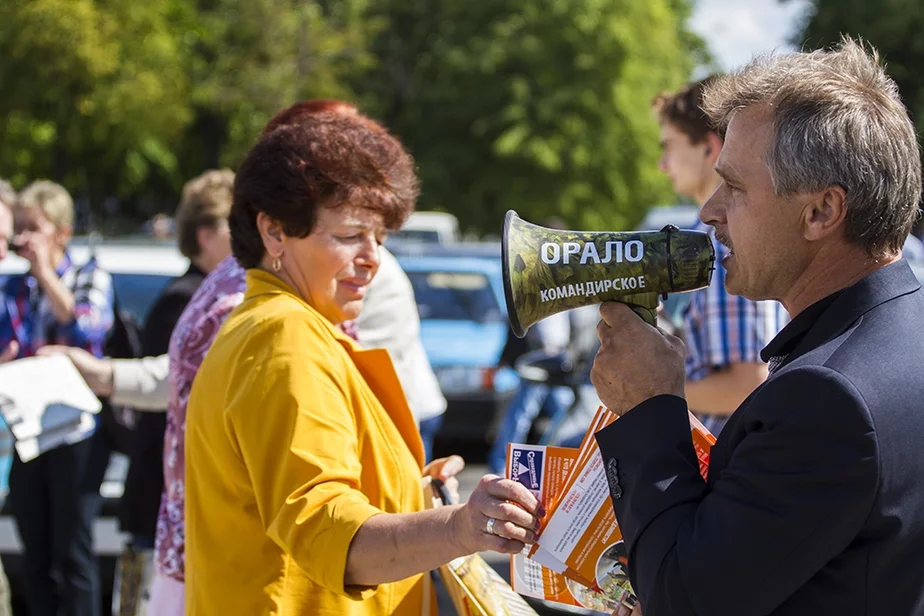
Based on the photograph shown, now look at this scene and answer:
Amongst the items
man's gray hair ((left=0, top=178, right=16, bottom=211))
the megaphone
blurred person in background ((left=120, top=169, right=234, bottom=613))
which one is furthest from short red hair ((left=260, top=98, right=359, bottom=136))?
man's gray hair ((left=0, top=178, right=16, bottom=211))

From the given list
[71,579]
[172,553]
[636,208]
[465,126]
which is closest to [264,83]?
[465,126]

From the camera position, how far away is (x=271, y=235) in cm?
217

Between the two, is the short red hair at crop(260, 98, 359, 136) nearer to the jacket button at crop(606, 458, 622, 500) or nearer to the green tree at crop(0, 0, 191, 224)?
the jacket button at crop(606, 458, 622, 500)

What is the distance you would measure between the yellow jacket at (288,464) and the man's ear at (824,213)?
32.8 inches

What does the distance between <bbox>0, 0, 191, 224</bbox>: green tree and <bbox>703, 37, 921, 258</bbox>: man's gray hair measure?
50.5 feet

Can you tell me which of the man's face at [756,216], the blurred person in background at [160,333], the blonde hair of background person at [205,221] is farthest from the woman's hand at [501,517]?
the blonde hair of background person at [205,221]

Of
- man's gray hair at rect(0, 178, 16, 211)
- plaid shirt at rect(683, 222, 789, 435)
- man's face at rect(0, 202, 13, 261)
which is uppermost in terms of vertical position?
man's gray hair at rect(0, 178, 16, 211)

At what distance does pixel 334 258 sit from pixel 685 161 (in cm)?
147

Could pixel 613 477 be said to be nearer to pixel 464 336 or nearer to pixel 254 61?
pixel 464 336

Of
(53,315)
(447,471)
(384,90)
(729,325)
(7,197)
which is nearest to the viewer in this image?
(447,471)

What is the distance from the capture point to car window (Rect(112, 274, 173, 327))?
247 inches

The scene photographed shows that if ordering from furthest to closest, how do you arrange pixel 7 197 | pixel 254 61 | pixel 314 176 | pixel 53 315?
pixel 254 61
pixel 7 197
pixel 53 315
pixel 314 176

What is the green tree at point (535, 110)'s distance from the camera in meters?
29.3

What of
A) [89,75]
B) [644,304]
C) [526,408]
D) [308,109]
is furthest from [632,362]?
[89,75]
